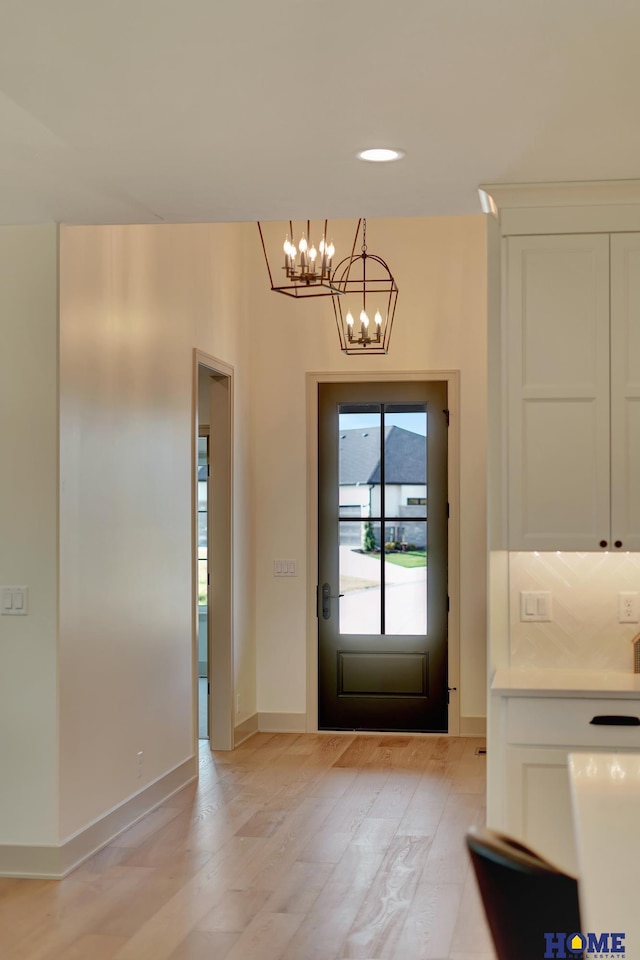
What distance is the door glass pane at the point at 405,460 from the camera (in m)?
7.35

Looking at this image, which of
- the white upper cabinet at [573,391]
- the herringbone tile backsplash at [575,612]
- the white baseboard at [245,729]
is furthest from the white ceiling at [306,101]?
the white baseboard at [245,729]

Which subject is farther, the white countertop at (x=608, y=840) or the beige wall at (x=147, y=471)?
the beige wall at (x=147, y=471)

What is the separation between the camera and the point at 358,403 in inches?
293

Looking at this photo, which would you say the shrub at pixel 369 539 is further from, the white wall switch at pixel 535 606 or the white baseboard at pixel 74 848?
the white wall switch at pixel 535 606

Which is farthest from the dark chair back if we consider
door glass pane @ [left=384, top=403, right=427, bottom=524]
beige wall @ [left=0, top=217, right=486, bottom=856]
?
door glass pane @ [left=384, top=403, right=427, bottom=524]

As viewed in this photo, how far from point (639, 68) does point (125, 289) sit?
9.79ft

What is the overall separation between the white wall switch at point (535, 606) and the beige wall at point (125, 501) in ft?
6.08

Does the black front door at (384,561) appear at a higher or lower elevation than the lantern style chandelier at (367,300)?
lower

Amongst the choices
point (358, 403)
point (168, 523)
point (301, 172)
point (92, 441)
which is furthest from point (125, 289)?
point (358, 403)

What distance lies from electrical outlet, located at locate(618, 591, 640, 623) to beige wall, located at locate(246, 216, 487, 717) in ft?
10.4

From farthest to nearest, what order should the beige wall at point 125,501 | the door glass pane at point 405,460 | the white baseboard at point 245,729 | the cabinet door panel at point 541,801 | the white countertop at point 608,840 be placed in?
the door glass pane at point 405,460
the white baseboard at point 245,729
the beige wall at point 125,501
the cabinet door panel at point 541,801
the white countertop at point 608,840

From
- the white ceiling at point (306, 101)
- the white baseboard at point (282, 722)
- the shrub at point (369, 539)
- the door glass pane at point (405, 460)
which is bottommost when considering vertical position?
the white baseboard at point (282, 722)

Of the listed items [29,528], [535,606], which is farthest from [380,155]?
[29,528]

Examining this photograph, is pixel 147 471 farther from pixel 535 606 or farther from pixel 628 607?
pixel 628 607
